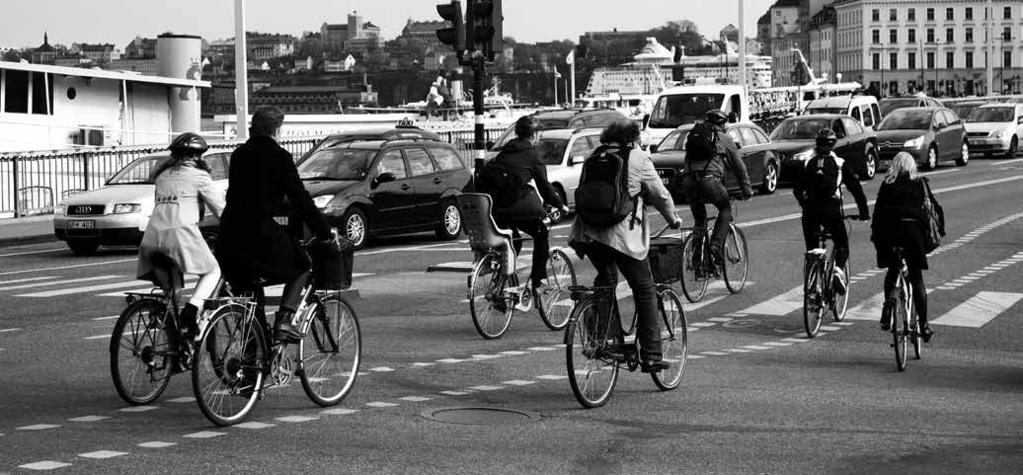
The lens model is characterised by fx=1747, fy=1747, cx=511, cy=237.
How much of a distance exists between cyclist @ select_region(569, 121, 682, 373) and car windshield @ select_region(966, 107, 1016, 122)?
139 feet

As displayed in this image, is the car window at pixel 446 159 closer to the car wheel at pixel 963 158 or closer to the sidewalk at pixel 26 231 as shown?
the sidewalk at pixel 26 231

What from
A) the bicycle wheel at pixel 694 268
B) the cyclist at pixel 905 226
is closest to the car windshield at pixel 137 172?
the bicycle wheel at pixel 694 268

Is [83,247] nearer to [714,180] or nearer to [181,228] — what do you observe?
[714,180]

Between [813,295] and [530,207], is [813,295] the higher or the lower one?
the lower one

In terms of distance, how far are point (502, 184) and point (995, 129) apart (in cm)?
3850

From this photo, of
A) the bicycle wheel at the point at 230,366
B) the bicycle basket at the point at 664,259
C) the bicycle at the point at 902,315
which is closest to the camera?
the bicycle wheel at the point at 230,366

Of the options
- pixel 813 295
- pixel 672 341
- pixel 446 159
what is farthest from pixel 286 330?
pixel 446 159

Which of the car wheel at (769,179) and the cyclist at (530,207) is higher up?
the cyclist at (530,207)

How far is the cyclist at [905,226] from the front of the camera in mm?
13083

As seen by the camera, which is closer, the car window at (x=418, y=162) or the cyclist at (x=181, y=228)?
the cyclist at (x=181, y=228)

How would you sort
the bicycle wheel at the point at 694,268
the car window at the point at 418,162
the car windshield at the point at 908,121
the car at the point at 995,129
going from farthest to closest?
the car at the point at 995,129 → the car windshield at the point at 908,121 → the car window at the point at 418,162 → the bicycle wheel at the point at 694,268

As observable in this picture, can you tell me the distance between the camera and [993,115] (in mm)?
51438

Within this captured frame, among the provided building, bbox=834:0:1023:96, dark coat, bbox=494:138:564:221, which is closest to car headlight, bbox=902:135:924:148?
dark coat, bbox=494:138:564:221

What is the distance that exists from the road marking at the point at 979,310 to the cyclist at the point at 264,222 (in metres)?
7.43
